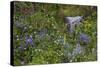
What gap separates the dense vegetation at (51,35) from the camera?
2465mm

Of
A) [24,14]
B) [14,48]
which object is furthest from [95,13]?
[14,48]

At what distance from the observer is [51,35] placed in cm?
262

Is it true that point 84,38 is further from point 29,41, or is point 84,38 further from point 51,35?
point 29,41

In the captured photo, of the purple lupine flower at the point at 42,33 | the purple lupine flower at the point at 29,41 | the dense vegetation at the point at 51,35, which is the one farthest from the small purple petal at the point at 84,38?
the purple lupine flower at the point at 29,41

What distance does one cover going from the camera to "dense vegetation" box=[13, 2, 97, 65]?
8.09 ft

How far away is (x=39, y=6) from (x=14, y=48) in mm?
605

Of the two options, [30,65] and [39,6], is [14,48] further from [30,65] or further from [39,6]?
[39,6]

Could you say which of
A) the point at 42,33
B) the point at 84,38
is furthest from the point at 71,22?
the point at 42,33

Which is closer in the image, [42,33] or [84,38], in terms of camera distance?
[42,33]

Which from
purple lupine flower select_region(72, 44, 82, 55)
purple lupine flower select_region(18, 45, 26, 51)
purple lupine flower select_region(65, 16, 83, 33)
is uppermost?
purple lupine flower select_region(65, 16, 83, 33)

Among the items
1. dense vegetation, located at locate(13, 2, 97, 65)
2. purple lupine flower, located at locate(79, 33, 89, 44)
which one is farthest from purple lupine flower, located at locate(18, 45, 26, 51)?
purple lupine flower, located at locate(79, 33, 89, 44)

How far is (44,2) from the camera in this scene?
2584 millimetres

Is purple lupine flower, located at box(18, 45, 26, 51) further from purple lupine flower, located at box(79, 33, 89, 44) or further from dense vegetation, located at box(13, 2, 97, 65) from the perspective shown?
purple lupine flower, located at box(79, 33, 89, 44)

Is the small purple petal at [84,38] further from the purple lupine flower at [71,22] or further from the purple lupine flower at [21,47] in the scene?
the purple lupine flower at [21,47]
